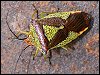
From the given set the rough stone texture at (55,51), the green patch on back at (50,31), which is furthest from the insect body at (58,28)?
the rough stone texture at (55,51)

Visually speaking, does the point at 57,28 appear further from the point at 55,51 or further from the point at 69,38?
the point at 55,51

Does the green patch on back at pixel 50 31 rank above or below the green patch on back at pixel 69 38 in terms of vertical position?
above

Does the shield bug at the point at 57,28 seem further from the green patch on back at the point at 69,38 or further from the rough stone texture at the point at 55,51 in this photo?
the rough stone texture at the point at 55,51

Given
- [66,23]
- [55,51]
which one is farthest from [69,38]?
[55,51]

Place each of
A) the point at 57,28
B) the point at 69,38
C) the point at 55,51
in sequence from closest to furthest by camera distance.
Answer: the point at 57,28
the point at 69,38
the point at 55,51

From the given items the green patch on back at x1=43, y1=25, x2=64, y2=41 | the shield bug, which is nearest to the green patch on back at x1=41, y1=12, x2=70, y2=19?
the shield bug

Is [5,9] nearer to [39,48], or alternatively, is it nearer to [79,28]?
[39,48]
